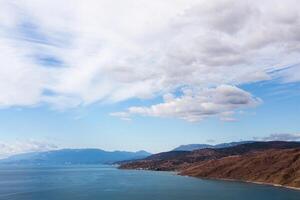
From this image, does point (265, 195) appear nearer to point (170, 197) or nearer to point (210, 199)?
point (210, 199)

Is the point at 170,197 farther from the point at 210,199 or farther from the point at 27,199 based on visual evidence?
the point at 27,199

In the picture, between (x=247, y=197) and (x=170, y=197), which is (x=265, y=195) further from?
(x=170, y=197)

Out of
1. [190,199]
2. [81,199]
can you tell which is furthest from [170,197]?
[81,199]

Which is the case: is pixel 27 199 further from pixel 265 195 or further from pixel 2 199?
pixel 265 195

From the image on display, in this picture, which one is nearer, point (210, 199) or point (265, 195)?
point (210, 199)

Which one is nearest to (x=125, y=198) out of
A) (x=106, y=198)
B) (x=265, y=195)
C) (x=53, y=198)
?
(x=106, y=198)

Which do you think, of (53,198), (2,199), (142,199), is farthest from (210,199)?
(2,199)
